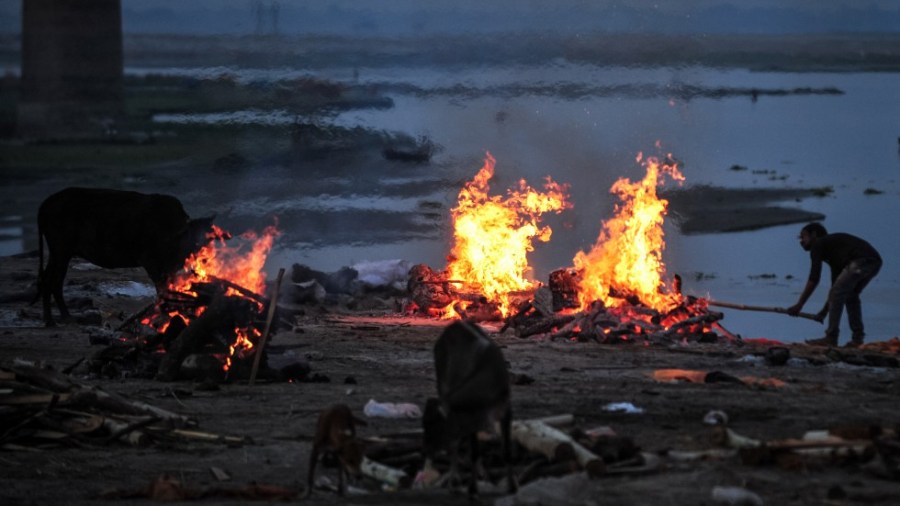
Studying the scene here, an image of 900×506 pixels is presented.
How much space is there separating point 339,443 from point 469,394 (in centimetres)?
115

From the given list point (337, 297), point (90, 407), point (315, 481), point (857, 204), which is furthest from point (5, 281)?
point (857, 204)

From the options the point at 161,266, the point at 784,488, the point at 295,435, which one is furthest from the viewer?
the point at 161,266

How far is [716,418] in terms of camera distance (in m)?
14.2

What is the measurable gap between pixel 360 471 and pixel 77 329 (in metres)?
11.9

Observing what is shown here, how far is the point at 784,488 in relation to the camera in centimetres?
1096

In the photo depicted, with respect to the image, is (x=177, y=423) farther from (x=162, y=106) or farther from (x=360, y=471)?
(x=162, y=106)

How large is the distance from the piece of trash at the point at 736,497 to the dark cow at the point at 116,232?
12.6 m

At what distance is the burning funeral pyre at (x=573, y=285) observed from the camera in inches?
857

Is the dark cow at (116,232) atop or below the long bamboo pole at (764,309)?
atop

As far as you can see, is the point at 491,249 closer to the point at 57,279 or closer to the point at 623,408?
the point at 57,279

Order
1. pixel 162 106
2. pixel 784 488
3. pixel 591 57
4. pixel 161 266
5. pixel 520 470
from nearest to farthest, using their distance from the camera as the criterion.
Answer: pixel 784 488 → pixel 520 470 → pixel 161 266 → pixel 591 57 → pixel 162 106

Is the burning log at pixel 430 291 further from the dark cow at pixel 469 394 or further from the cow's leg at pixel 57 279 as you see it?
the dark cow at pixel 469 394

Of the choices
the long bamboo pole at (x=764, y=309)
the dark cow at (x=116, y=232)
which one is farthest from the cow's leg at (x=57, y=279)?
the long bamboo pole at (x=764, y=309)

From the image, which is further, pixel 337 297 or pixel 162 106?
pixel 162 106
